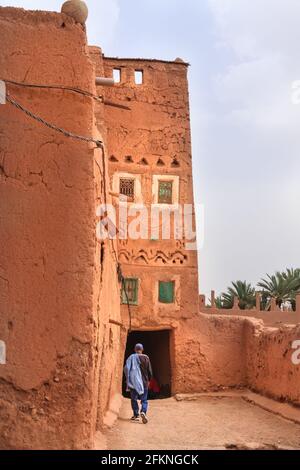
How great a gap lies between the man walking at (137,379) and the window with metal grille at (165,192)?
21.6 feet

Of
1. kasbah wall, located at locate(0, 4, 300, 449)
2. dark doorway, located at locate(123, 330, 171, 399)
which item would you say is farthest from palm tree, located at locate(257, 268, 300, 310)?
kasbah wall, located at locate(0, 4, 300, 449)

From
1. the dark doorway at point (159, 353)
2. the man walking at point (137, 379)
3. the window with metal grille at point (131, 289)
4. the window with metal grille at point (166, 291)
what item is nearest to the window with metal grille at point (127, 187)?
the window with metal grille at point (131, 289)

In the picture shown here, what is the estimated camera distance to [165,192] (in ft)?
49.7

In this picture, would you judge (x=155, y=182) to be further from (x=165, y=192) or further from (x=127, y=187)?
(x=127, y=187)

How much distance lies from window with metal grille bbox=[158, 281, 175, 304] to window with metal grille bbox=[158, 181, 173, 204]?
2.29 metres

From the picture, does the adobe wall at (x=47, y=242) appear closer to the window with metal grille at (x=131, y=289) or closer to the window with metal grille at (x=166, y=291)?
the window with metal grille at (x=131, y=289)

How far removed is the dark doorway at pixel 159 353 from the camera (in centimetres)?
1565

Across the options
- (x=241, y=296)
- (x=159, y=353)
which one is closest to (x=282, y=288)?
(x=241, y=296)

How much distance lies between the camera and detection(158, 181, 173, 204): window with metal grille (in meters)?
15.1

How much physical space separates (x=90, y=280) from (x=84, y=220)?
0.62m

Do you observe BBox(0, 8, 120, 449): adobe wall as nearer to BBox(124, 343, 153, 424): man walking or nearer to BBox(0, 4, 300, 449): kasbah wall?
BBox(0, 4, 300, 449): kasbah wall

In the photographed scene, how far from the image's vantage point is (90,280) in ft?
17.6

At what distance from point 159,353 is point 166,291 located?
3208 mm
